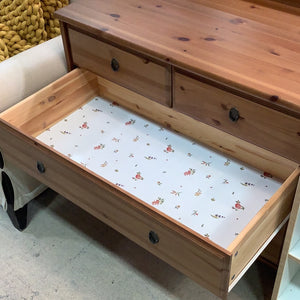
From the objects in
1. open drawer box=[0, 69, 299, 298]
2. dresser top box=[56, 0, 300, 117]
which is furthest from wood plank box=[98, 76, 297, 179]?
dresser top box=[56, 0, 300, 117]

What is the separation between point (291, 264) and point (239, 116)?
1.57ft

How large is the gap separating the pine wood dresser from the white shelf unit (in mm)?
41

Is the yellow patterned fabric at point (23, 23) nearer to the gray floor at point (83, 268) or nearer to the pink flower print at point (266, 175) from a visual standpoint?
the gray floor at point (83, 268)

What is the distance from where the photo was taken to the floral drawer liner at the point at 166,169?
126 cm

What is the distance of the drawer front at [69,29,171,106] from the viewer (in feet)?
4.47

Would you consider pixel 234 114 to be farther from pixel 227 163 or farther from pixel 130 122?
pixel 130 122

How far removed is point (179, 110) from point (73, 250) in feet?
2.12

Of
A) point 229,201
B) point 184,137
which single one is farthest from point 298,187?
point 184,137

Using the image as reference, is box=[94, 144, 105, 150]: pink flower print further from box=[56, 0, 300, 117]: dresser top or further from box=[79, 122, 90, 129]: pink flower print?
box=[56, 0, 300, 117]: dresser top

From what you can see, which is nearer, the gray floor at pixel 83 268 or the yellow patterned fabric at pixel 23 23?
the gray floor at pixel 83 268

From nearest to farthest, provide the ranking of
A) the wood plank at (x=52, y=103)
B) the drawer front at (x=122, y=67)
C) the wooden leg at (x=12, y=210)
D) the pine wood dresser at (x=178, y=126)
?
1. the pine wood dresser at (x=178, y=126)
2. the drawer front at (x=122, y=67)
3. the wood plank at (x=52, y=103)
4. the wooden leg at (x=12, y=210)

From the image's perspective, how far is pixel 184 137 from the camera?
1.50 meters

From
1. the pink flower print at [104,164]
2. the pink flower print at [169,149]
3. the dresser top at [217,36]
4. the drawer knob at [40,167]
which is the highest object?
the dresser top at [217,36]

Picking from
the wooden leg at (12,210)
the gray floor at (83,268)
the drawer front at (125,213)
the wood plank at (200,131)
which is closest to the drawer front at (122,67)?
the wood plank at (200,131)
